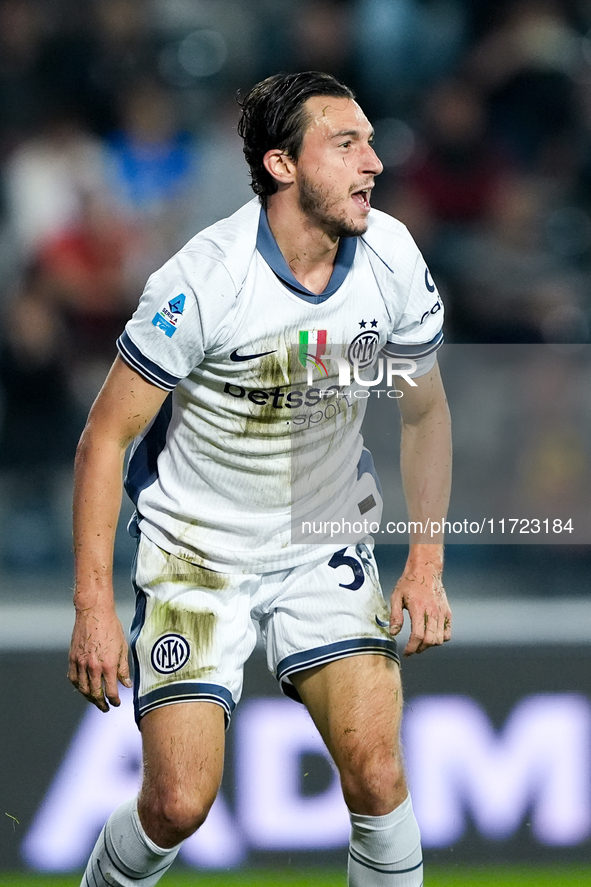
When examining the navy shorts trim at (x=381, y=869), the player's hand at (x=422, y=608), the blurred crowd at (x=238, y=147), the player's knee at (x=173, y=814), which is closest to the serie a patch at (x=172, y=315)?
the player's hand at (x=422, y=608)

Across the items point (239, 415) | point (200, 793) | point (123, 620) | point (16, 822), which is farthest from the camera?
point (123, 620)

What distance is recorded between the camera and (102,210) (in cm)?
446

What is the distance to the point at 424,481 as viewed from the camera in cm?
275

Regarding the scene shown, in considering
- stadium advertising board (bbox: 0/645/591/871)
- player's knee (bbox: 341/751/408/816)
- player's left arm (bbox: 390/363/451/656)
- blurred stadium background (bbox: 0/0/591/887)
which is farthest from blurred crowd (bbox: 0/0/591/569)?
player's knee (bbox: 341/751/408/816)

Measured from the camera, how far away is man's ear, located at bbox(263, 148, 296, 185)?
103 inches

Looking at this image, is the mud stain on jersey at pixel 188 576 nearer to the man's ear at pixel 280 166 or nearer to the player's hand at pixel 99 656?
the player's hand at pixel 99 656

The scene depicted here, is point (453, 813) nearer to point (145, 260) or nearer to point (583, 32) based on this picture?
point (145, 260)

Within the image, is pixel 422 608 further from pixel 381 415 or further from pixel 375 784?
pixel 381 415

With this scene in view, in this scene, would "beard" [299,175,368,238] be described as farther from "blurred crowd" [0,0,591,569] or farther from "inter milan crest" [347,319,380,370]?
"blurred crowd" [0,0,591,569]

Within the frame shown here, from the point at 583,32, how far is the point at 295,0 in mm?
1115

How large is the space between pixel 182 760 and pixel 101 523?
487 millimetres

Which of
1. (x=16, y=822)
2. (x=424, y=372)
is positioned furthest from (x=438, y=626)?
(x=16, y=822)

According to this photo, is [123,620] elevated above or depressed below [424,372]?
below

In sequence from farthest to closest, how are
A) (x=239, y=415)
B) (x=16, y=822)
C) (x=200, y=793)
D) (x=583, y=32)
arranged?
(x=583, y=32) → (x=16, y=822) → (x=239, y=415) → (x=200, y=793)
